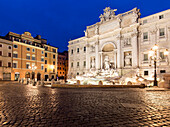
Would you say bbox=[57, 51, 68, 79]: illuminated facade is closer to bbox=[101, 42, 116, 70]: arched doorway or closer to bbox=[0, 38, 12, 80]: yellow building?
bbox=[0, 38, 12, 80]: yellow building

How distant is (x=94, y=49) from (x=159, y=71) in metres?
18.0

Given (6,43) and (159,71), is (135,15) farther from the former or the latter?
(6,43)

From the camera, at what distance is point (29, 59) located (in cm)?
4300

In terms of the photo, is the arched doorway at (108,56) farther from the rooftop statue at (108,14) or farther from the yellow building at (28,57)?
the yellow building at (28,57)

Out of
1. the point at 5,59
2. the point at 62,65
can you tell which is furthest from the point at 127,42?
the point at 62,65

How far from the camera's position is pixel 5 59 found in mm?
36375

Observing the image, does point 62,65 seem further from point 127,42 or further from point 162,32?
point 162,32

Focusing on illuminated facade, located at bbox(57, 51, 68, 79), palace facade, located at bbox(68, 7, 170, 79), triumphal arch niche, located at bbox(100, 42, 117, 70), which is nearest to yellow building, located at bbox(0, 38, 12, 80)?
palace facade, located at bbox(68, 7, 170, 79)

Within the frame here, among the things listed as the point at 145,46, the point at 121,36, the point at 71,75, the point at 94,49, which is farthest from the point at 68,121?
the point at 71,75

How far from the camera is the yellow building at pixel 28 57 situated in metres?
39.0

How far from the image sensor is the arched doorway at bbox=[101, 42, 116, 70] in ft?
102

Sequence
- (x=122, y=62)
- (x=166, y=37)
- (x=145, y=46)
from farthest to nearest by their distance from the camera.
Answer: (x=122, y=62), (x=145, y=46), (x=166, y=37)

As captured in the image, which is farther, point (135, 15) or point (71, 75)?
point (71, 75)

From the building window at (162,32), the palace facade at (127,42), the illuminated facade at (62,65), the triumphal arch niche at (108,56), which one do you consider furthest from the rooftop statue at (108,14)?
the illuminated facade at (62,65)
